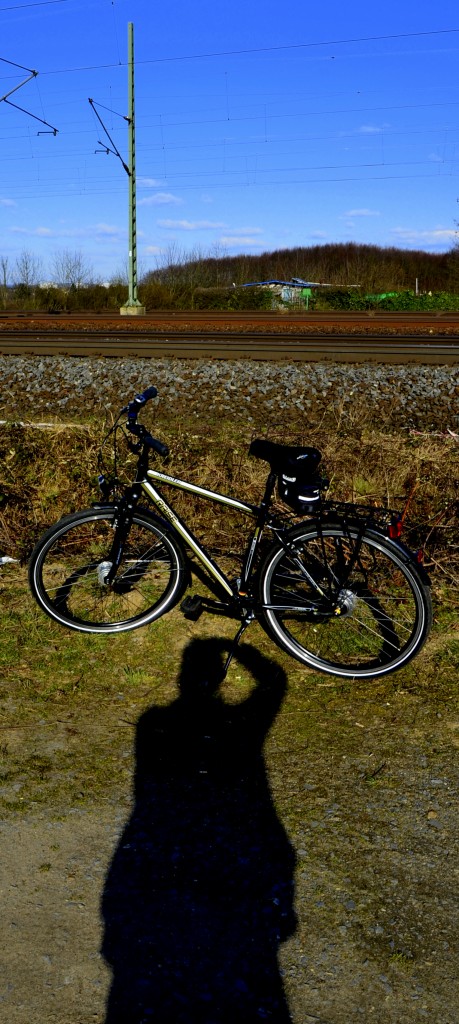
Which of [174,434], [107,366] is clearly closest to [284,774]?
[174,434]

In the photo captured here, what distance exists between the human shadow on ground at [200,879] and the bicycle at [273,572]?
61 cm

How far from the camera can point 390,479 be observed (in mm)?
5699

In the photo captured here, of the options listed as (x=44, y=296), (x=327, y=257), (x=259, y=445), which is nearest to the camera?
(x=259, y=445)

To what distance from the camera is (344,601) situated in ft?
14.9

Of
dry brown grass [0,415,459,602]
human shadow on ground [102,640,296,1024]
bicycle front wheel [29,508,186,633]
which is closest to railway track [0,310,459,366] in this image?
dry brown grass [0,415,459,602]

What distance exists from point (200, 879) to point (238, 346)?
12130mm

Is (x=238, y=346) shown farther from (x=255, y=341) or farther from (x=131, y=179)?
(x=131, y=179)

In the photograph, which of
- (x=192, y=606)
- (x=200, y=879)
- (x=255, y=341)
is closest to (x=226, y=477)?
(x=192, y=606)

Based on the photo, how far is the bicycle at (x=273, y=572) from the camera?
4355mm

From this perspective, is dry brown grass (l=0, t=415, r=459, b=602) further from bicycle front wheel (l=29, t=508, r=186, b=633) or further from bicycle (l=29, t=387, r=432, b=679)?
bicycle front wheel (l=29, t=508, r=186, b=633)

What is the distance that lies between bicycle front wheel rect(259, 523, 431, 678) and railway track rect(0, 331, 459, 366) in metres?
8.54

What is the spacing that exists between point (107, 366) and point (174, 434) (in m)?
6.23

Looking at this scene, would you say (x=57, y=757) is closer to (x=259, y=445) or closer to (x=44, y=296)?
(x=259, y=445)

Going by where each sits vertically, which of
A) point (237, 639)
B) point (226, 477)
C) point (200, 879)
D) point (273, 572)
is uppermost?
point (226, 477)
